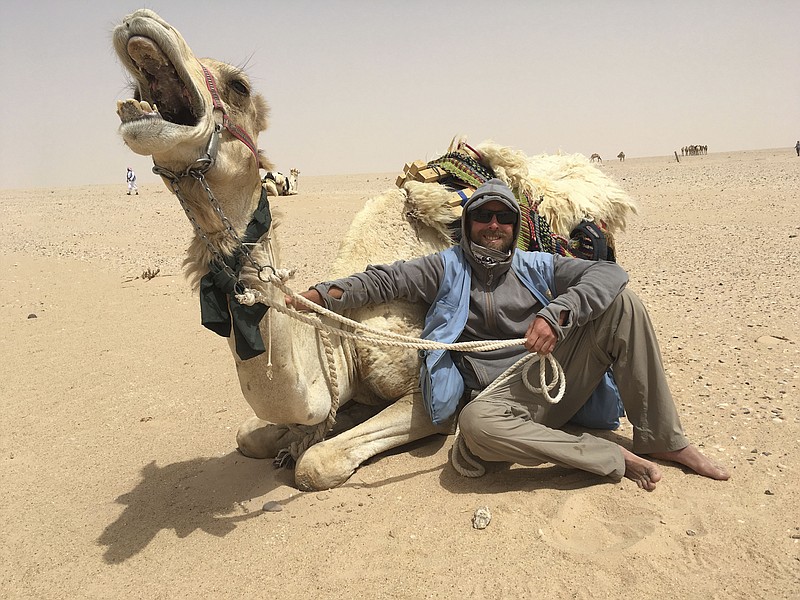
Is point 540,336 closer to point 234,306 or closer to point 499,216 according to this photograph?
point 499,216

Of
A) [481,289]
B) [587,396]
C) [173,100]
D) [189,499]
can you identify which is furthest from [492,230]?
[189,499]

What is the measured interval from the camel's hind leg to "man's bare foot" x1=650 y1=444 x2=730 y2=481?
1.33 meters

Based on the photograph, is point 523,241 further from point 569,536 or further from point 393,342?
point 569,536

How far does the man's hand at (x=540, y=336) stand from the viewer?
3391 millimetres

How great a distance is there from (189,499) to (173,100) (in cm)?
232

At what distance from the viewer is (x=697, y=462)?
356 centimetres

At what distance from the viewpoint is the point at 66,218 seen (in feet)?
69.9

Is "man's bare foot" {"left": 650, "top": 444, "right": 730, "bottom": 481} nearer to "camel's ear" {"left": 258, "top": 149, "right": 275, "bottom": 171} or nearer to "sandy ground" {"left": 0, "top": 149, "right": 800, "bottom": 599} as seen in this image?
"sandy ground" {"left": 0, "top": 149, "right": 800, "bottom": 599}

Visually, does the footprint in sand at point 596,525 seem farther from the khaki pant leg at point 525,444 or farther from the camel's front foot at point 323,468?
the camel's front foot at point 323,468

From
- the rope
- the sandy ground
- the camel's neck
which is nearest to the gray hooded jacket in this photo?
the rope

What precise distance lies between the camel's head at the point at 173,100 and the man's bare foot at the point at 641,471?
2.53 m

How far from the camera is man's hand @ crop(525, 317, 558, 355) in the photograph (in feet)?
11.1

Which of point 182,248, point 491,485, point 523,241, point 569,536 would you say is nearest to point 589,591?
point 569,536

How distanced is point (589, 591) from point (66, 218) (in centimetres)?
2238
